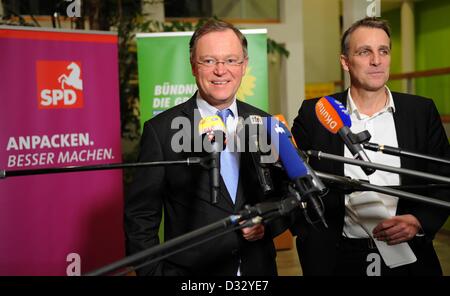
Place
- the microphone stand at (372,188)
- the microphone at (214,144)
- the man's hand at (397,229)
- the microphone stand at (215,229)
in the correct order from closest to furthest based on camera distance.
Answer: the microphone stand at (215,229) → the microphone stand at (372,188) → the microphone at (214,144) → the man's hand at (397,229)

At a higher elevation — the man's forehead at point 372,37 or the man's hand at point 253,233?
the man's forehead at point 372,37

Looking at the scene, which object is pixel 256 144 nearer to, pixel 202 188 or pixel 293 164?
pixel 293 164

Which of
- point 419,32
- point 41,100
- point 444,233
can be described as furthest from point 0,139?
point 419,32

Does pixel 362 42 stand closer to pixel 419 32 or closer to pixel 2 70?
pixel 2 70

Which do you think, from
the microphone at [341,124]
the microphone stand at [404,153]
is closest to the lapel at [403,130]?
the microphone at [341,124]

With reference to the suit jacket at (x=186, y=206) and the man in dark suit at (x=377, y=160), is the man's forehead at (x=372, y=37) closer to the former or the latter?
the man in dark suit at (x=377, y=160)

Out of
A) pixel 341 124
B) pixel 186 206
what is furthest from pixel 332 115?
pixel 186 206

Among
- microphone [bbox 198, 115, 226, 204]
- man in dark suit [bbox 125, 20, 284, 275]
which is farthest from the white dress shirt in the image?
microphone [bbox 198, 115, 226, 204]

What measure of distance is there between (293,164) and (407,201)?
0.83 meters

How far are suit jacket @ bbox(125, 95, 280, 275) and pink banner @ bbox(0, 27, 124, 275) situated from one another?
5.14 feet

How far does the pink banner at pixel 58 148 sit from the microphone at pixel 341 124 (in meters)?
1.99

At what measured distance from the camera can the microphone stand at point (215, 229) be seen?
2.67 feet

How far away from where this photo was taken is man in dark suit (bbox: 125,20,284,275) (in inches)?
57.3
